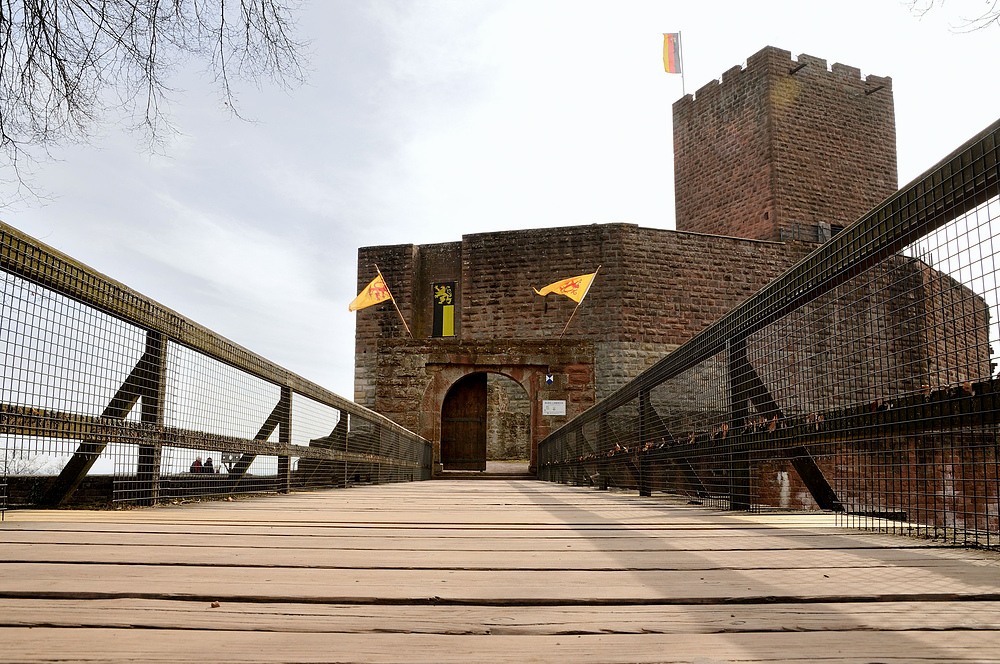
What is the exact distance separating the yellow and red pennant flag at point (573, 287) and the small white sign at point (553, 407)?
2.78 metres

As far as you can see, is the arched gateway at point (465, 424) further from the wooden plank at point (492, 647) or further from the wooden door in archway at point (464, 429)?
the wooden plank at point (492, 647)

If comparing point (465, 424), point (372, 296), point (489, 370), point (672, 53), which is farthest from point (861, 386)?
point (672, 53)

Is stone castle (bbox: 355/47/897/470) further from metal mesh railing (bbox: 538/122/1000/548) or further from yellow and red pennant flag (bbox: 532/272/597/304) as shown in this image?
metal mesh railing (bbox: 538/122/1000/548)

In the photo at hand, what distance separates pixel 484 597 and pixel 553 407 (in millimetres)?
14193

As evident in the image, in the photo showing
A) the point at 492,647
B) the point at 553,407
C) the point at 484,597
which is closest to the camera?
the point at 492,647

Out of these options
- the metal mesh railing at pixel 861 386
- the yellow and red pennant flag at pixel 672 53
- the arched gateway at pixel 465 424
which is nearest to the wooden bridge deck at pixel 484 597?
the metal mesh railing at pixel 861 386

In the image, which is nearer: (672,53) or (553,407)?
(553,407)

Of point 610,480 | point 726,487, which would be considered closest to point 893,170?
point 610,480

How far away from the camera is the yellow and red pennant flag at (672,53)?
25.6m

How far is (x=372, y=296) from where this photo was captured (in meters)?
18.6

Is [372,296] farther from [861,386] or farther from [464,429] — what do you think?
[861,386]

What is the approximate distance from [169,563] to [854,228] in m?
2.24

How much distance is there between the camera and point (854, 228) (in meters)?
2.60

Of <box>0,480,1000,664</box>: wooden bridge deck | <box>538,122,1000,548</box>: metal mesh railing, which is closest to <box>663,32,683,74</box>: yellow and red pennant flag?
<box>538,122,1000,548</box>: metal mesh railing
